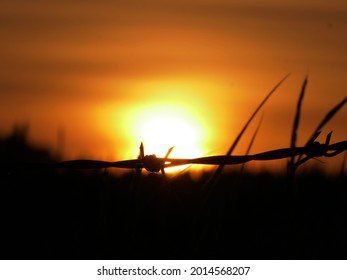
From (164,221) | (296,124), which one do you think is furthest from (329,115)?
(164,221)

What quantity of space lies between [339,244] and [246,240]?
34 centimetres

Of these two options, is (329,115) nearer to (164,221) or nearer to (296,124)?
(296,124)

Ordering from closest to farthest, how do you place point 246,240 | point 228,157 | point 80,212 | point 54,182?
point 228,157 < point 246,240 < point 80,212 < point 54,182

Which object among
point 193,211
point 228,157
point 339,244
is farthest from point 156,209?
point 339,244

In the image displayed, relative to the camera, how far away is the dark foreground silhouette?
356 centimetres

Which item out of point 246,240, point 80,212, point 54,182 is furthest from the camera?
point 54,182

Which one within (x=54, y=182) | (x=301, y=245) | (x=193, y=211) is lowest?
(x=301, y=245)

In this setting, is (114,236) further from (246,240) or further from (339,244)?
(339,244)

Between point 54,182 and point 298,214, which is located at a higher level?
point 54,182

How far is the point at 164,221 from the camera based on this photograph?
3.71 meters

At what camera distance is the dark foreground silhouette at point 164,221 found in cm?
356

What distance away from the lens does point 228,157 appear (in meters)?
3.45

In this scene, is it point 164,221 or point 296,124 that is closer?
point 296,124

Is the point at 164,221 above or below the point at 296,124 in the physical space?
below
